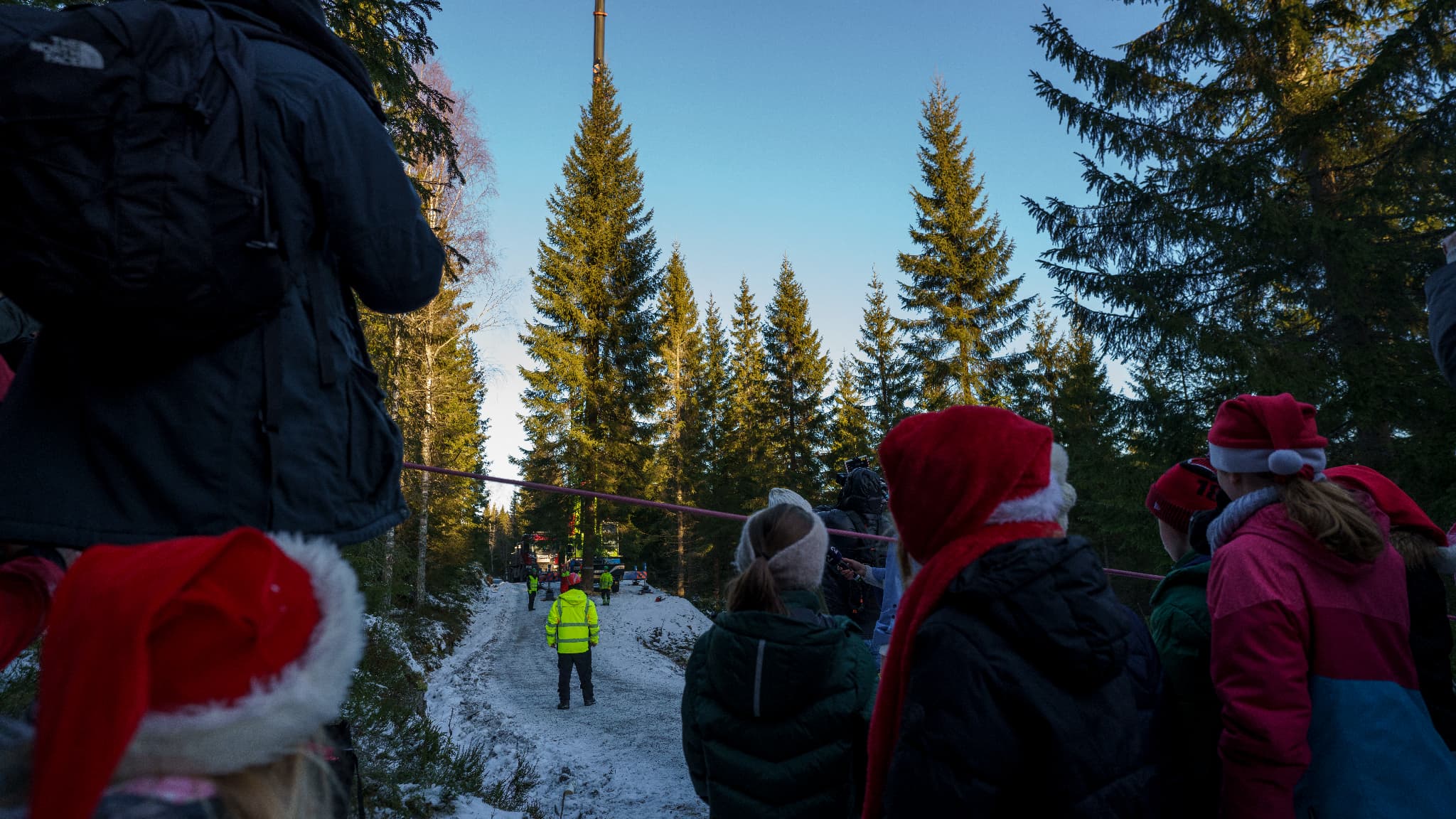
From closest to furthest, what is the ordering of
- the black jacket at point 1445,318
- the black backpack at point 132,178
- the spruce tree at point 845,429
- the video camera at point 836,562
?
the black backpack at point 132,178
the black jacket at point 1445,318
the video camera at point 836,562
the spruce tree at point 845,429

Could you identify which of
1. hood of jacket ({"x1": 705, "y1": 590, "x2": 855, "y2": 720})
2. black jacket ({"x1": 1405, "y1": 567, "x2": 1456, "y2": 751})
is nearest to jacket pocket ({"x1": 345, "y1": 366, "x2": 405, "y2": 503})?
hood of jacket ({"x1": 705, "y1": 590, "x2": 855, "y2": 720})

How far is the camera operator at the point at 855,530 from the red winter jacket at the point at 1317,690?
4.27 metres

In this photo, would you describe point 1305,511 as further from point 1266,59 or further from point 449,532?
point 449,532

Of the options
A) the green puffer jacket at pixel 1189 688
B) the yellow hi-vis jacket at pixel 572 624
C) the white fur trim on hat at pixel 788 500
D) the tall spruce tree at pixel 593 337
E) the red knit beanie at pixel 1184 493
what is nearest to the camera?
the green puffer jacket at pixel 1189 688

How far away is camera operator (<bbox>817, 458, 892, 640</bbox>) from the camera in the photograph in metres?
6.54

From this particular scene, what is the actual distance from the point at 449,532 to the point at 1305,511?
30.1m

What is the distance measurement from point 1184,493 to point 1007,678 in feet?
7.05

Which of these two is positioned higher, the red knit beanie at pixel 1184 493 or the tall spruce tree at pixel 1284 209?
the tall spruce tree at pixel 1284 209

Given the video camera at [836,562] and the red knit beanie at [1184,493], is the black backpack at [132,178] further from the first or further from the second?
the video camera at [836,562]

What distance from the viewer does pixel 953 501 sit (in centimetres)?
194

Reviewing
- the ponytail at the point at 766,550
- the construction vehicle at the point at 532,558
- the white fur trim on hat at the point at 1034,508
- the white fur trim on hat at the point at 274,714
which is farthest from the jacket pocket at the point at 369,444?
the construction vehicle at the point at 532,558

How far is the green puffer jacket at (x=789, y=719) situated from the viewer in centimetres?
273

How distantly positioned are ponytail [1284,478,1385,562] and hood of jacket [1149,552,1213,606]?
29 cm

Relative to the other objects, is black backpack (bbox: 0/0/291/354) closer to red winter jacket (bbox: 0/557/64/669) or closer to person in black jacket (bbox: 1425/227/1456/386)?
red winter jacket (bbox: 0/557/64/669)
